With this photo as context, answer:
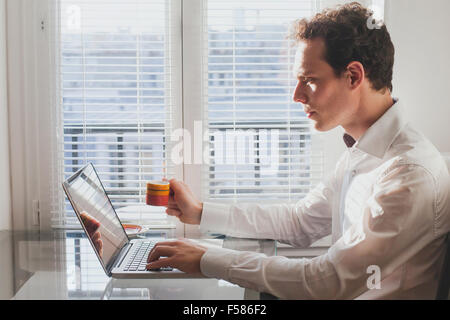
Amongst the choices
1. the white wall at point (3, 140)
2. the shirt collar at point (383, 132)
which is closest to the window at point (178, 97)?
the white wall at point (3, 140)

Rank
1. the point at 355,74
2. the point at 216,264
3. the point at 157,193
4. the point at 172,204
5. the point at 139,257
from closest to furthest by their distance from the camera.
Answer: the point at 216,264 < the point at 355,74 < the point at 139,257 < the point at 157,193 < the point at 172,204

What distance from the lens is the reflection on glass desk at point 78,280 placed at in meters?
1.22

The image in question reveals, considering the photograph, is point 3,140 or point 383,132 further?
point 3,140

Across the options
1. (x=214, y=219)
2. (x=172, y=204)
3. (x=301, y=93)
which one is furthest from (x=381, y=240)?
(x=172, y=204)

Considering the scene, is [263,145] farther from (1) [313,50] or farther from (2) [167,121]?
(1) [313,50]

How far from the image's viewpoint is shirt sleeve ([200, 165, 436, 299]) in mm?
1094

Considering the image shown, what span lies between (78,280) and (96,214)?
197 mm

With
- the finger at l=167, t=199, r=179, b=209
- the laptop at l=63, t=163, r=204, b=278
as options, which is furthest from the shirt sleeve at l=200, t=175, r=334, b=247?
the laptop at l=63, t=163, r=204, b=278

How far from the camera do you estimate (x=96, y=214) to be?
1431 millimetres

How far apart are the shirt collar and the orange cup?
611 mm

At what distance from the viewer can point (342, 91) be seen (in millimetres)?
1356

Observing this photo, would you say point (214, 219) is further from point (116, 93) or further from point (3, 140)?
point (3, 140)

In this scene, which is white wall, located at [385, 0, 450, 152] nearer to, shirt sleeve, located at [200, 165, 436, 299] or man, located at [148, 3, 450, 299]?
man, located at [148, 3, 450, 299]
